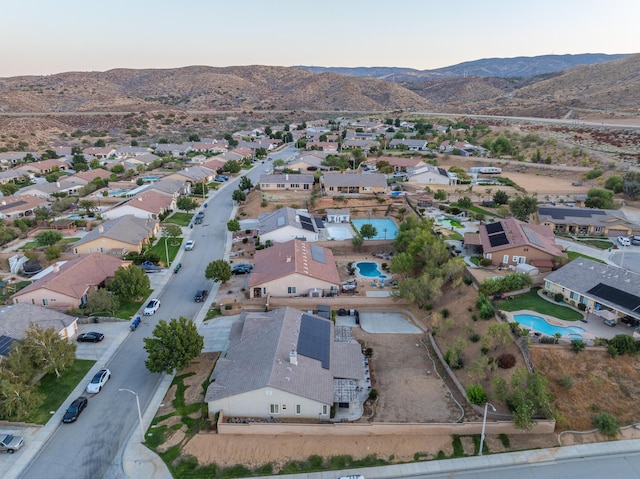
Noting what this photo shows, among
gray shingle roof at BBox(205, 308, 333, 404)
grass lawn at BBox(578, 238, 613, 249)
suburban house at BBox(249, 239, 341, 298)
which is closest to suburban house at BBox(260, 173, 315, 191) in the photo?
suburban house at BBox(249, 239, 341, 298)

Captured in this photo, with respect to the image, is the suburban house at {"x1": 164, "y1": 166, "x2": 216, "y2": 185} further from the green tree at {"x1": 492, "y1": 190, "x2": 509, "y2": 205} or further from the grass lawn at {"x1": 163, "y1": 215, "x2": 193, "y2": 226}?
the green tree at {"x1": 492, "y1": 190, "x2": 509, "y2": 205}

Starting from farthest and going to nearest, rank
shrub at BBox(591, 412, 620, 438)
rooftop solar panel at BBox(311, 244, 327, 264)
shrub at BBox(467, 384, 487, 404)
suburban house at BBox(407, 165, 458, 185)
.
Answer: suburban house at BBox(407, 165, 458, 185) < rooftop solar panel at BBox(311, 244, 327, 264) < shrub at BBox(467, 384, 487, 404) < shrub at BBox(591, 412, 620, 438)

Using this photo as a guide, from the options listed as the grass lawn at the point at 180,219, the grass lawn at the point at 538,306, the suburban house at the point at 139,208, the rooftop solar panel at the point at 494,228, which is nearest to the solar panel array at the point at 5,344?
the suburban house at the point at 139,208

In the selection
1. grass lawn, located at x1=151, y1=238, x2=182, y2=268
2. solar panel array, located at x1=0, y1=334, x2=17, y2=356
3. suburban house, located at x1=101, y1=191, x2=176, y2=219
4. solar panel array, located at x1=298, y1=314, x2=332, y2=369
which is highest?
suburban house, located at x1=101, y1=191, x2=176, y2=219

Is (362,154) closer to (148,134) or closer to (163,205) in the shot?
(163,205)

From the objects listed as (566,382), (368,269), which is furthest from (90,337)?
(566,382)

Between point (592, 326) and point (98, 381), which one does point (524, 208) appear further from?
point (98, 381)

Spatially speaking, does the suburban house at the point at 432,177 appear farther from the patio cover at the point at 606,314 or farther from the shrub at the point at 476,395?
the shrub at the point at 476,395
